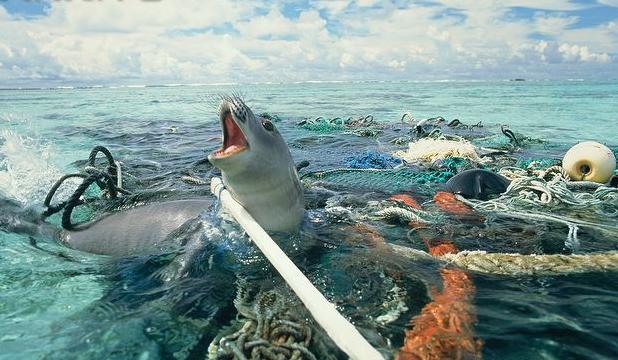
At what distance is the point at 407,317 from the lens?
2727mm

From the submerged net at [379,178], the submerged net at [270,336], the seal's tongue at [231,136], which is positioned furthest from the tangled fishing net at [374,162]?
the submerged net at [270,336]

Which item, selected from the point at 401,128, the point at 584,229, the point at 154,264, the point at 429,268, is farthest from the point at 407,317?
the point at 401,128

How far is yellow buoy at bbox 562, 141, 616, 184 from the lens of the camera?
19.6 feet

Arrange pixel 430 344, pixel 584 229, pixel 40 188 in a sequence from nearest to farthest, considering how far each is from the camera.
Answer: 1. pixel 430 344
2. pixel 584 229
3. pixel 40 188

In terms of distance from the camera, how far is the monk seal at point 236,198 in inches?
114

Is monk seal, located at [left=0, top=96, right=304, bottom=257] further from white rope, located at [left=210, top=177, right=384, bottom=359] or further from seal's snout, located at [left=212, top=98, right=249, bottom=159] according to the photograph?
white rope, located at [left=210, top=177, right=384, bottom=359]

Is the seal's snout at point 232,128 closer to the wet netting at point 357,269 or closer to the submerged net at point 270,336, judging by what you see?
the wet netting at point 357,269

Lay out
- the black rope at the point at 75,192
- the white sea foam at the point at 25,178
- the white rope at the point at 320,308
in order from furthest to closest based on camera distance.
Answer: the white sea foam at the point at 25,178
the black rope at the point at 75,192
the white rope at the point at 320,308

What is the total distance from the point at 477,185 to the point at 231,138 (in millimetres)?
3650

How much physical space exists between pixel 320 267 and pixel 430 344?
1.18 m

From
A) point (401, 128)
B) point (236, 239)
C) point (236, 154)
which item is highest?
point (236, 154)

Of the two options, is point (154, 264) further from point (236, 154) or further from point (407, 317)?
point (407, 317)

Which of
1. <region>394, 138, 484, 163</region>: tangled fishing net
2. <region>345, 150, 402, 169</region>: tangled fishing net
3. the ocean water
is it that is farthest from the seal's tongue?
<region>394, 138, 484, 163</region>: tangled fishing net

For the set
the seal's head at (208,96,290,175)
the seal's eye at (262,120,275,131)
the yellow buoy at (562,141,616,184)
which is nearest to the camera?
the seal's head at (208,96,290,175)
